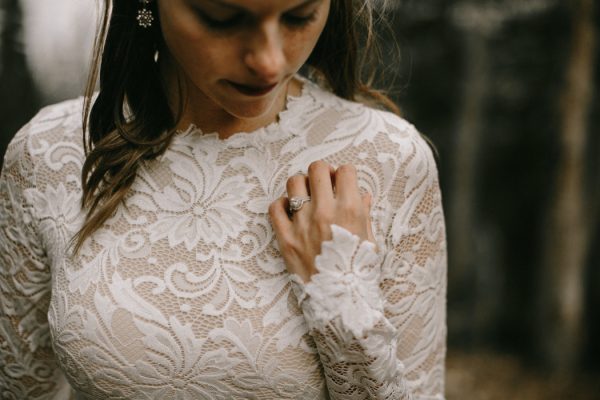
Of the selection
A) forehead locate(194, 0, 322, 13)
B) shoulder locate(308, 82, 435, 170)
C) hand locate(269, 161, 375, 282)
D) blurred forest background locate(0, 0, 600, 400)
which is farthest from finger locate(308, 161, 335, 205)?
blurred forest background locate(0, 0, 600, 400)

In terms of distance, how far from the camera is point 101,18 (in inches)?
65.2

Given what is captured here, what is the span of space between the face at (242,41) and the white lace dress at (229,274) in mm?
281

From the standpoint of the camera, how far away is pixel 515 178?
26.7ft

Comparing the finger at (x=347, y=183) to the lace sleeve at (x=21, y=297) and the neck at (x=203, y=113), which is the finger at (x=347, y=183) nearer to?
the neck at (x=203, y=113)

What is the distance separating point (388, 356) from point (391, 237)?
28cm

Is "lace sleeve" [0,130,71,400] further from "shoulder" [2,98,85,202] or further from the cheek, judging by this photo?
the cheek

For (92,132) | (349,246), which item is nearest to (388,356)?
(349,246)

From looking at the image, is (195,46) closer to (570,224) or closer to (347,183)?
(347,183)

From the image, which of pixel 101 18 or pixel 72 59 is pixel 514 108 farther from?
pixel 101 18

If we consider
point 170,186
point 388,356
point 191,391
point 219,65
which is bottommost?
point 191,391

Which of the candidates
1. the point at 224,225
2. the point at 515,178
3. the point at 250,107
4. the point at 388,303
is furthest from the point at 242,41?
the point at 515,178

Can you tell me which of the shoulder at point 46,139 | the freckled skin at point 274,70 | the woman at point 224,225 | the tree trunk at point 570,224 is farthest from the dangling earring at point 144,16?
the tree trunk at point 570,224

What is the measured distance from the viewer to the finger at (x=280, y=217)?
1.54 m

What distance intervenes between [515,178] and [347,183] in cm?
710
